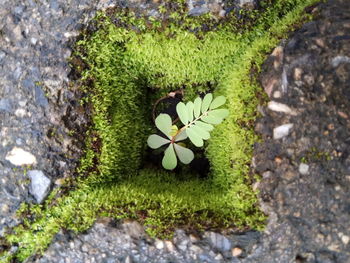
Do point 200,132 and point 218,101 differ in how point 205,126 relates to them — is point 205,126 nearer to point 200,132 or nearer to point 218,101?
point 200,132

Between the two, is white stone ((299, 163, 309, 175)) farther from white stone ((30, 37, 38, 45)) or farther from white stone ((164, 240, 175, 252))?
white stone ((30, 37, 38, 45))

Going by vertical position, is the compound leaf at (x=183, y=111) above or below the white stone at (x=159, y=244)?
above

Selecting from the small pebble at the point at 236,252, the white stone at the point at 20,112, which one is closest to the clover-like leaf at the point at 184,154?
the small pebble at the point at 236,252

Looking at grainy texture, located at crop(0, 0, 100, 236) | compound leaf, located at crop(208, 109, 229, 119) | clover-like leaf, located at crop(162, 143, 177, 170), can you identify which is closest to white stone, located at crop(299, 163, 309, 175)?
compound leaf, located at crop(208, 109, 229, 119)

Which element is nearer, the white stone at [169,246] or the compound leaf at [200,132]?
the white stone at [169,246]

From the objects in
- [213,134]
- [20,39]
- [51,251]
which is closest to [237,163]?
[213,134]

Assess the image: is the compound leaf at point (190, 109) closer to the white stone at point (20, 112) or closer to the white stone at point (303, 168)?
the white stone at point (303, 168)

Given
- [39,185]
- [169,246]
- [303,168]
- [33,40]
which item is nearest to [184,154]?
[169,246]
